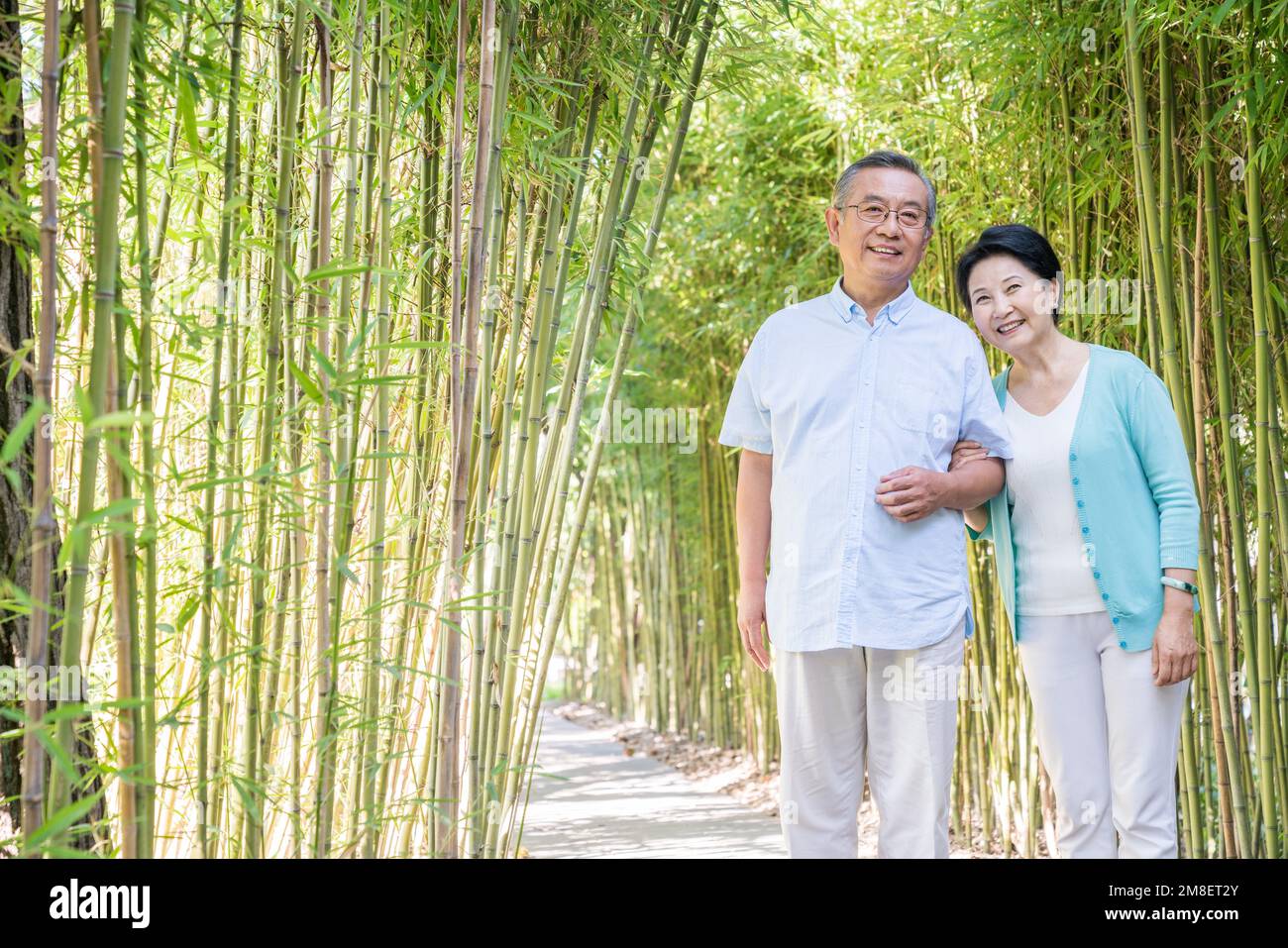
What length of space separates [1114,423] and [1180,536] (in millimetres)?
195

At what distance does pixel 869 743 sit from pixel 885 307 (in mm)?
644

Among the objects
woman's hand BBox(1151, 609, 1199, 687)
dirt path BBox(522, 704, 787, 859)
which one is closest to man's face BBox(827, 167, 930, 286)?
woman's hand BBox(1151, 609, 1199, 687)

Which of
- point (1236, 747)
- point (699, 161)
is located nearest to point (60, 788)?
point (1236, 747)

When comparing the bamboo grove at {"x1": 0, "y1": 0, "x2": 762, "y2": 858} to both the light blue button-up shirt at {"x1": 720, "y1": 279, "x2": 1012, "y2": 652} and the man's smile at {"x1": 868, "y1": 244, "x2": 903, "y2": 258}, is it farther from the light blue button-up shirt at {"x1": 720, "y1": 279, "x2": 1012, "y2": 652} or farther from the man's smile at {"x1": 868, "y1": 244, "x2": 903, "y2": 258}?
the man's smile at {"x1": 868, "y1": 244, "x2": 903, "y2": 258}

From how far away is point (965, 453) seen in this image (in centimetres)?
169

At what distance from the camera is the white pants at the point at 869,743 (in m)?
1.57

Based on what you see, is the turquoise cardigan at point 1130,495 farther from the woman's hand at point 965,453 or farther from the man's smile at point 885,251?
the man's smile at point 885,251

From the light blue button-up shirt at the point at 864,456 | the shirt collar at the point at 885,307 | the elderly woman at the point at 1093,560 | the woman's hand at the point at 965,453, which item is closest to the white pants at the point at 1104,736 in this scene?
the elderly woman at the point at 1093,560

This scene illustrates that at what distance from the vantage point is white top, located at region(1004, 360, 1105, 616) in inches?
67.6

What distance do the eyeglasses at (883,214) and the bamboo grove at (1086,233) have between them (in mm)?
767

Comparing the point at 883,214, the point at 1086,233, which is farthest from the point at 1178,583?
the point at 1086,233

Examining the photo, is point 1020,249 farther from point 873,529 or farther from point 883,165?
point 873,529

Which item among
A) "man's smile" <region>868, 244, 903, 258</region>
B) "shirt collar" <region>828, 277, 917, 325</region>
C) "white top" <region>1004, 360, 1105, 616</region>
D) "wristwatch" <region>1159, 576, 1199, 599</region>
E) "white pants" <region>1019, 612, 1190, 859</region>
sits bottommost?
"white pants" <region>1019, 612, 1190, 859</region>

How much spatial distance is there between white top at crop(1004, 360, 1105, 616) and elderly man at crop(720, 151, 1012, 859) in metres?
0.09
